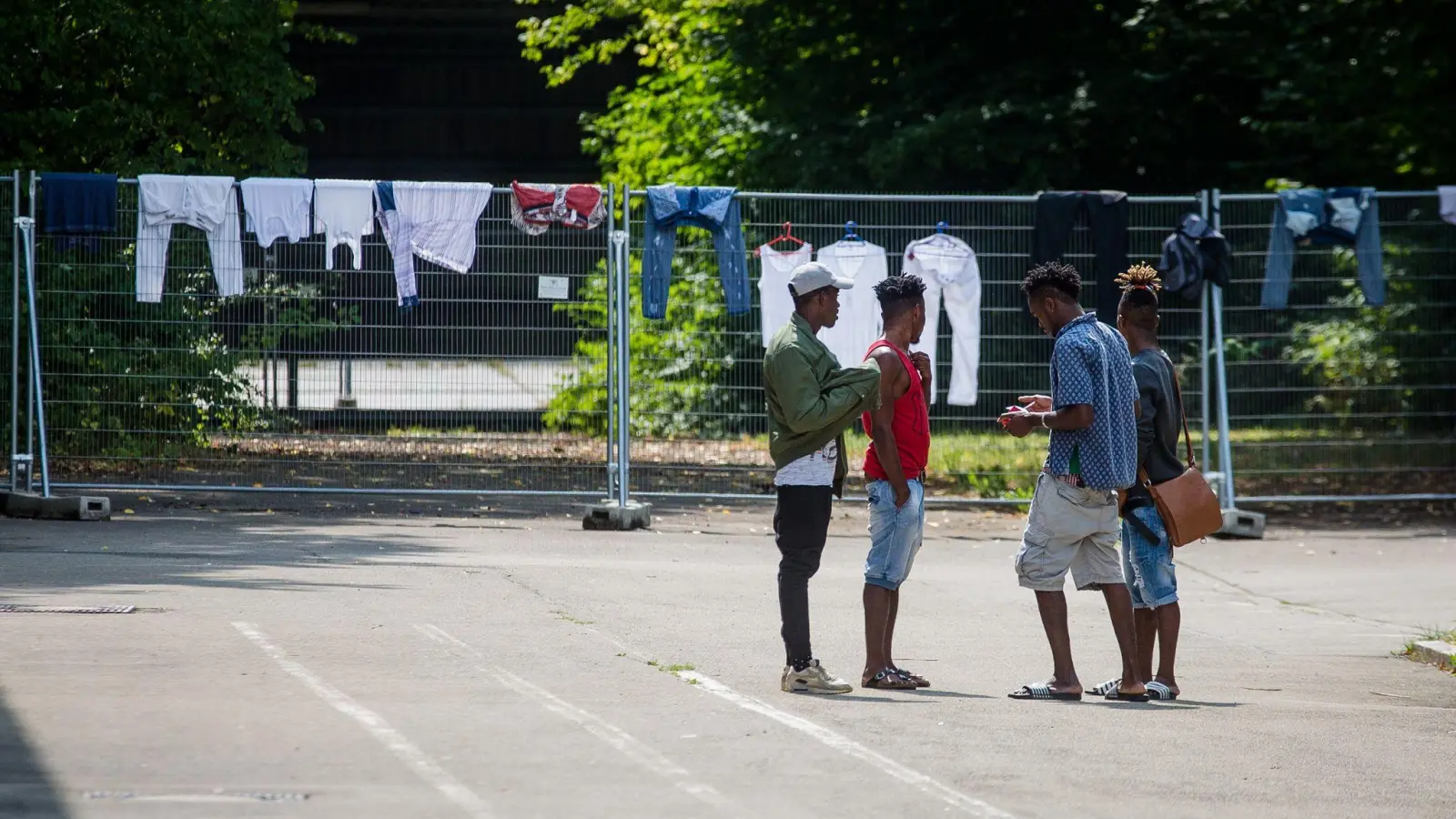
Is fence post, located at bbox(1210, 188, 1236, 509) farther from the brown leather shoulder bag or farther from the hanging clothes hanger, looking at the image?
the brown leather shoulder bag

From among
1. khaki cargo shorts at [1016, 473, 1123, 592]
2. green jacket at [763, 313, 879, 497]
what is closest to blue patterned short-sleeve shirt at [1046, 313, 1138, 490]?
khaki cargo shorts at [1016, 473, 1123, 592]

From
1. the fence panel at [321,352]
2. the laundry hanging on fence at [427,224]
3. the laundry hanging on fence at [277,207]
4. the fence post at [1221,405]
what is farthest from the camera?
the fence post at [1221,405]

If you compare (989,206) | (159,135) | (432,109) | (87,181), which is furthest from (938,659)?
(432,109)

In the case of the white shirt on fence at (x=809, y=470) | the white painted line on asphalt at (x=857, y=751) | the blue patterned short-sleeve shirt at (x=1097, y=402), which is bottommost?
the white painted line on asphalt at (x=857, y=751)

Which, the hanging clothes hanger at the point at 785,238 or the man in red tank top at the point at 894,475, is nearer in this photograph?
the man in red tank top at the point at 894,475

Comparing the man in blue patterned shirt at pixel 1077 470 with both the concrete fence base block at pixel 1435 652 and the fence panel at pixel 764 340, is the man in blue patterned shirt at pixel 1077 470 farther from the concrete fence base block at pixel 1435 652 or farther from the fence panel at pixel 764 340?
the fence panel at pixel 764 340

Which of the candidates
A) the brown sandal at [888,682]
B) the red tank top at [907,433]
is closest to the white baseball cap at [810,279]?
the red tank top at [907,433]

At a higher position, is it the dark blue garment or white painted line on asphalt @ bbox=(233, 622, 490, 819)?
the dark blue garment

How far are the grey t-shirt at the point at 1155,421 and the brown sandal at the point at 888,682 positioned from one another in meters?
1.39

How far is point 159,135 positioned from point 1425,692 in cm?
1208

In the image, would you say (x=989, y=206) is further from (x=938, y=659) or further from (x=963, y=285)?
(x=938, y=659)

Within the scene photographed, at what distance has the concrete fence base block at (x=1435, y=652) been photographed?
29.5ft

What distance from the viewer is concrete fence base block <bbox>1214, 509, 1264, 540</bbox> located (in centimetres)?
1355

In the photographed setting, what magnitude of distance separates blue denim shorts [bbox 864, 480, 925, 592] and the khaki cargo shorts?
0.50 metres
